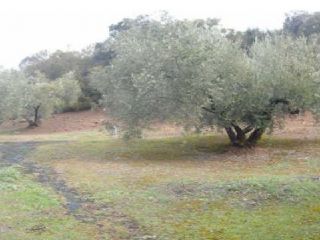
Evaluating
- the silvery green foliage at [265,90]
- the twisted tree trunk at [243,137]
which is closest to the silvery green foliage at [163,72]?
the silvery green foliage at [265,90]

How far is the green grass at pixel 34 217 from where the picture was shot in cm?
1440

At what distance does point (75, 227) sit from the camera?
50.0ft

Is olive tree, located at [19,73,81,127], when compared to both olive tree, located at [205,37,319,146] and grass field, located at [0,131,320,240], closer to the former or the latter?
grass field, located at [0,131,320,240]

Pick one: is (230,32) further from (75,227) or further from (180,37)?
(75,227)

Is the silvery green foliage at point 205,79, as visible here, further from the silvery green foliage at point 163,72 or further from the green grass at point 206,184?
the green grass at point 206,184

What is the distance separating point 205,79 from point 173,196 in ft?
35.5

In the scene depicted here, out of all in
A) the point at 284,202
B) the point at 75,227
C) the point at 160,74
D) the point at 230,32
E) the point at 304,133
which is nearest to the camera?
the point at 75,227

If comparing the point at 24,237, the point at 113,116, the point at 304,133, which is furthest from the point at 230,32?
the point at 24,237

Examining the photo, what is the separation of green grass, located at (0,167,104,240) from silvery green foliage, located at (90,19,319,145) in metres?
9.72

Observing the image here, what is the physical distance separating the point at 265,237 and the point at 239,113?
56.5 feet

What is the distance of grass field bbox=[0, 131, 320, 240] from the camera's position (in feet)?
47.6

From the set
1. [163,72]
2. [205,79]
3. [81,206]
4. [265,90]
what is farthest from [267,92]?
[81,206]

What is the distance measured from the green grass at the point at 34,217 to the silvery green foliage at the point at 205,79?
972cm

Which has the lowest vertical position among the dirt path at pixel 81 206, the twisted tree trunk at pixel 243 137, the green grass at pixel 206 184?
the dirt path at pixel 81 206
